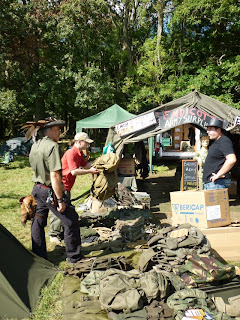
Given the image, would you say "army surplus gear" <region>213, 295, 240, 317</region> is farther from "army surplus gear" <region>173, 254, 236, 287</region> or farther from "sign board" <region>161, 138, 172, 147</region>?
"sign board" <region>161, 138, 172, 147</region>

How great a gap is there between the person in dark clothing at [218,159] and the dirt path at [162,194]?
145 cm

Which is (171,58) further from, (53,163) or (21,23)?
(53,163)

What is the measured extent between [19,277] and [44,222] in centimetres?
96

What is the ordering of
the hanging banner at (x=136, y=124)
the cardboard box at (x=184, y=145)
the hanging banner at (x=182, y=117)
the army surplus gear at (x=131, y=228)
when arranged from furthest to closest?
the cardboard box at (x=184, y=145), the hanging banner at (x=136, y=124), the hanging banner at (x=182, y=117), the army surplus gear at (x=131, y=228)

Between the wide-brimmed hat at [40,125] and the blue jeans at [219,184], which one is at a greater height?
the wide-brimmed hat at [40,125]

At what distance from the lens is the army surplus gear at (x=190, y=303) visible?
9.50 feet

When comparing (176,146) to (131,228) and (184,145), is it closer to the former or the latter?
(184,145)

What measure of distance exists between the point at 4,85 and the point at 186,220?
61.6 ft

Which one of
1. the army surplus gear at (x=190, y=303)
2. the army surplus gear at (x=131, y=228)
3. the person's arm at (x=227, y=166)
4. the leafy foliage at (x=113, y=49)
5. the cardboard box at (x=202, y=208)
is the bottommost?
the army surplus gear at (x=190, y=303)

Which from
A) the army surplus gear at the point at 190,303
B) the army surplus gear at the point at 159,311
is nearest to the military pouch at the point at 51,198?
the army surplus gear at the point at 159,311

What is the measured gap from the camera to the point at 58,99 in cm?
1920

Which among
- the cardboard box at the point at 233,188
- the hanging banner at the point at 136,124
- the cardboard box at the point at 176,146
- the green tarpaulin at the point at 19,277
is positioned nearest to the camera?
the green tarpaulin at the point at 19,277

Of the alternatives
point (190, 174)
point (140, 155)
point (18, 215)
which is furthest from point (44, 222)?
point (140, 155)

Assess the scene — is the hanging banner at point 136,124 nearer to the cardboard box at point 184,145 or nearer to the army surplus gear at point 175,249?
the army surplus gear at point 175,249
